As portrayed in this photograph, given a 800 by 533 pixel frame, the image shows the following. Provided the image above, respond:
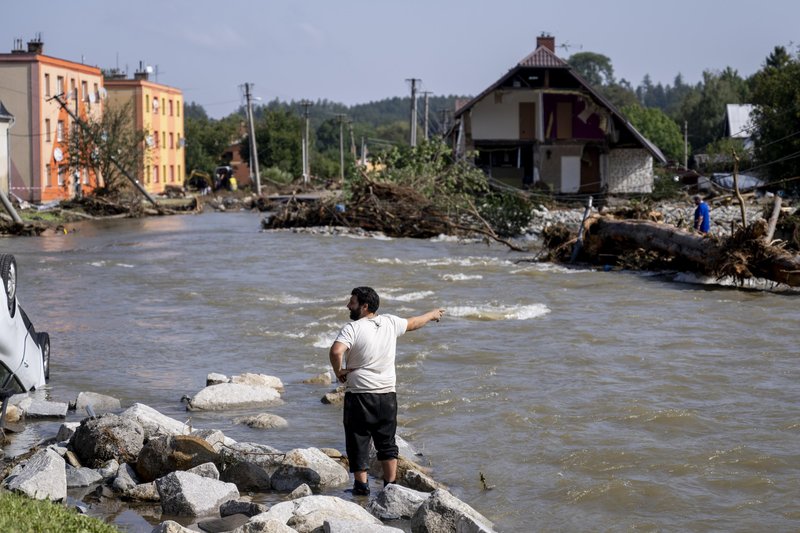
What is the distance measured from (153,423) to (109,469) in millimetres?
805

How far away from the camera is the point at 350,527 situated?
5914 millimetres

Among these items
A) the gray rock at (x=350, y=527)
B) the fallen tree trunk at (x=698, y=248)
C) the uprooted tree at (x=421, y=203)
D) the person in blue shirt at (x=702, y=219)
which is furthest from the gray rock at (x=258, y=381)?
the uprooted tree at (x=421, y=203)

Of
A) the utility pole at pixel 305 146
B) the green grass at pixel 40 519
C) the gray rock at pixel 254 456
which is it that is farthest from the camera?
the utility pole at pixel 305 146

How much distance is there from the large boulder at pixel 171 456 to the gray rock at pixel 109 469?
17cm

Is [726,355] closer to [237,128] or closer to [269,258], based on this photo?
[269,258]

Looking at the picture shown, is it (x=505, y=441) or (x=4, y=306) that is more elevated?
(x=4, y=306)

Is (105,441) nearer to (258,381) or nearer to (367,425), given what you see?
(367,425)

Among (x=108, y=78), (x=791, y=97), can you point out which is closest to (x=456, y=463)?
(x=791, y=97)

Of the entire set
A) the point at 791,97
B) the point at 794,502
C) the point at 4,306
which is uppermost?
the point at 791,97

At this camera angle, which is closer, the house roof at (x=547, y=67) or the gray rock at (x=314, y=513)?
→ the gray rock at (x=314, y=513)

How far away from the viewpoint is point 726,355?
13.7m

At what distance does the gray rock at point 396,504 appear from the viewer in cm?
682

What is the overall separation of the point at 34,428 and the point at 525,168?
41828 mm

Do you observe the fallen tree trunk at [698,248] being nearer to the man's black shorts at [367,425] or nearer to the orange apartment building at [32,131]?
the man's black shorts at [367,425]
